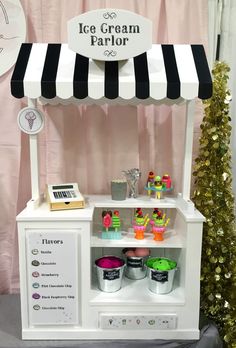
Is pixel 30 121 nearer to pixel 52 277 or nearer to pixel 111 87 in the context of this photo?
pixel 111 87

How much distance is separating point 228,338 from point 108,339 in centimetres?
66

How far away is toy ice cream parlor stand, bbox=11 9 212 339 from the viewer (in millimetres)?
1611

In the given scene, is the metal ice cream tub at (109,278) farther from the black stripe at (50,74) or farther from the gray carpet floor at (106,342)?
A: the black stripe at (50,74)

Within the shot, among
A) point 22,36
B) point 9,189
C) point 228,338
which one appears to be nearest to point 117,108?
point 22,36

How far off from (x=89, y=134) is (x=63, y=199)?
21.7 inches

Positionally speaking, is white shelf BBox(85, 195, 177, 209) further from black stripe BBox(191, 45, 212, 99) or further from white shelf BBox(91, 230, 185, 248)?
black stripe BBox(191, 45, 212, 99)

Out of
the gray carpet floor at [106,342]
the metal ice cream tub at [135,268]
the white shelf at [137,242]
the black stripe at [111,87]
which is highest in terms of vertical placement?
the black stripe at [111,87]

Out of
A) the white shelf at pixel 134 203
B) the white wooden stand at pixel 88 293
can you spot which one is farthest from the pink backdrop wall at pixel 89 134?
the white wooden stand at pixel 88 293

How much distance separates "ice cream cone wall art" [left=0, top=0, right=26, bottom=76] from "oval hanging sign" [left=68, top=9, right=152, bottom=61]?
25.1 inches

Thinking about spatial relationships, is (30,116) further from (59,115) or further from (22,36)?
(22,36)

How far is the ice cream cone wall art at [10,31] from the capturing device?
6.76 ft

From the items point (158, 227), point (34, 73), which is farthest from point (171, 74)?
point (158, 227)

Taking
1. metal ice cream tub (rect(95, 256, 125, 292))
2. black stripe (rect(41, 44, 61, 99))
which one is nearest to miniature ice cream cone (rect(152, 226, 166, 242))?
metal ice cream tub (rect(95, 256, 125, 292))

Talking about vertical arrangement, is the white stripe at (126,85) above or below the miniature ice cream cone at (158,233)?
above
